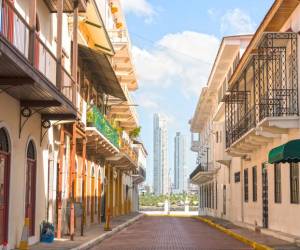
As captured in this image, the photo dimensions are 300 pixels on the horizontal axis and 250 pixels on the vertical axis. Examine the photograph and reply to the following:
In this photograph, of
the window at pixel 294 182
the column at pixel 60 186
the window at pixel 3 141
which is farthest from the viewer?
the window at pixel 294 182

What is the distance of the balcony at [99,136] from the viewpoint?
25842mm

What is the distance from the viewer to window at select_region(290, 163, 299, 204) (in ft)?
69.6

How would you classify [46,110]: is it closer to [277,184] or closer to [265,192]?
[277,184]

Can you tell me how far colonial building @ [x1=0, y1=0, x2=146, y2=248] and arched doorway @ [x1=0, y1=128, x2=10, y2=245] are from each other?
22mm

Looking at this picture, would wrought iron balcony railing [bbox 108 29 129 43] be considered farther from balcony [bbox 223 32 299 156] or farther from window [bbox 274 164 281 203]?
window [bbox 274 164 281 203]

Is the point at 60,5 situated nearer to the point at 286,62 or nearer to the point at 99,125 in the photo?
the point at 286,62

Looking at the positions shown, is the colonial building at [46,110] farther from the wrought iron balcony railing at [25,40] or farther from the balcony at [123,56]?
the balcony at [123,56]

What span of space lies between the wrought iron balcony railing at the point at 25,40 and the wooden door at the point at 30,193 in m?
2.30

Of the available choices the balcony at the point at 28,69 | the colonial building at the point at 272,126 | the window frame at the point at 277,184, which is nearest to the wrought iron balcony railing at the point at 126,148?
the colonial building at the point at 272,126

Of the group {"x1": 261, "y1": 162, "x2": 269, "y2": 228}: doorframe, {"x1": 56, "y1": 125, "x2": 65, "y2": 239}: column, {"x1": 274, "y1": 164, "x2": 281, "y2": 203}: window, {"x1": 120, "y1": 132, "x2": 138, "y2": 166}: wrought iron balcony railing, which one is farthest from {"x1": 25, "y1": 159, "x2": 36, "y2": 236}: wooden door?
{"x1": 120, "y1": 132, "x2": 138, "y2": 166}: wrought iron balcony railing

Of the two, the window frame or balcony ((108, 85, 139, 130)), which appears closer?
the window frame

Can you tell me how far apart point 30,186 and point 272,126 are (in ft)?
25.3

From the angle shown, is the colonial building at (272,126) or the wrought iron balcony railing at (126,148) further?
the wrought iron balcony railing at (126,148)

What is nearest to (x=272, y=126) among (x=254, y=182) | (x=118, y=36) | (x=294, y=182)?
(x=294, y=182)
